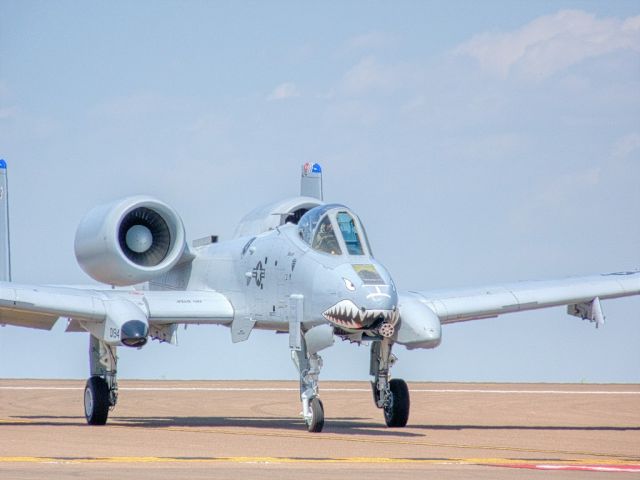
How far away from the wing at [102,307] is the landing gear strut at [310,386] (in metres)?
3.31

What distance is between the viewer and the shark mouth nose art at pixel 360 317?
74.8ft

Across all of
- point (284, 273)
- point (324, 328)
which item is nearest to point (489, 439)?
point (324, 328)

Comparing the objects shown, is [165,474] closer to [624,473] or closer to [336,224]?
[624,473]

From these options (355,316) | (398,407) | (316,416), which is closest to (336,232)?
(355,316)

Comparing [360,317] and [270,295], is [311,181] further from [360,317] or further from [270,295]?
[360,317]

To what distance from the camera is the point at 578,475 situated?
1633cm

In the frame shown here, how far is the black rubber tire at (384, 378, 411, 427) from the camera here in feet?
84.0

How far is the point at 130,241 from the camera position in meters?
29.6

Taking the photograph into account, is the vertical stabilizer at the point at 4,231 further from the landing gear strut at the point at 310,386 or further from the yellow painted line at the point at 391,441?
the landing gear strut at the point at 310,386

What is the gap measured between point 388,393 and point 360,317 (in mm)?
3274

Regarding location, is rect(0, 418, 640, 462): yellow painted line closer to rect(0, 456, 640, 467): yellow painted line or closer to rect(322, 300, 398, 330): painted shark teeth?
rect(0, 456, 640, 467): yellow painted line

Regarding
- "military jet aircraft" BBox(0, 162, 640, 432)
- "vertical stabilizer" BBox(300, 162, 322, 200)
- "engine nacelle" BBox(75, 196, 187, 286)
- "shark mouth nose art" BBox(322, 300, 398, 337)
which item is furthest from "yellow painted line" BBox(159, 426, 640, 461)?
"vertical stabilizer" BBox(300, 162, 322, 200)

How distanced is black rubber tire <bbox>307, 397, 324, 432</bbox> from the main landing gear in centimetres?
498

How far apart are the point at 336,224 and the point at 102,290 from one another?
6164 millimetres
